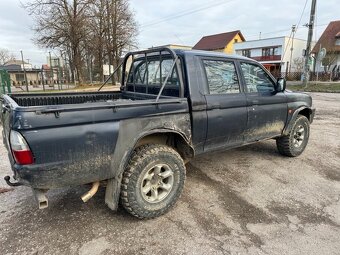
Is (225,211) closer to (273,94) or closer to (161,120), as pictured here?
(161,120)

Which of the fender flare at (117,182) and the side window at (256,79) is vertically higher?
the side window at (256,79)

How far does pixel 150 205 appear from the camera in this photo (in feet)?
9.97

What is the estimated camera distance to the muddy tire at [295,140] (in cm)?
498

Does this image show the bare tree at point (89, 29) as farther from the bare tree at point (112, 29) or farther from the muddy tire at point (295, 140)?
the muddy tire at point (295, 140)

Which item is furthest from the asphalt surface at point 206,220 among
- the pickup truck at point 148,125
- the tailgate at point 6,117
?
the tailgate at point 6,117

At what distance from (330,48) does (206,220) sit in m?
41.1

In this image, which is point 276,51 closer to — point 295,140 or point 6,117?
point 295,140

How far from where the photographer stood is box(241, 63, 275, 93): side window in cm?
414

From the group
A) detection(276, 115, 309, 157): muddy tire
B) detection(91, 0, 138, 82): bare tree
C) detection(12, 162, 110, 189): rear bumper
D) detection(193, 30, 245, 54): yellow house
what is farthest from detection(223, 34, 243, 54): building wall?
detection(12, 162, 110, 189): rear bumper

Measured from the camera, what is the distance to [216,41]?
53344 mm

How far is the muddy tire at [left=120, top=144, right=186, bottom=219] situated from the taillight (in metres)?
0.96

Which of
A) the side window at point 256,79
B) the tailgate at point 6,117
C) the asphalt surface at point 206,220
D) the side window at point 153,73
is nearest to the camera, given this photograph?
the tailgate at point 6,117

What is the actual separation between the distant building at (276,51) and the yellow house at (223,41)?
2602 mm

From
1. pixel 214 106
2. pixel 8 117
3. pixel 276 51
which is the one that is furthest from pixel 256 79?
pixel 276 51
